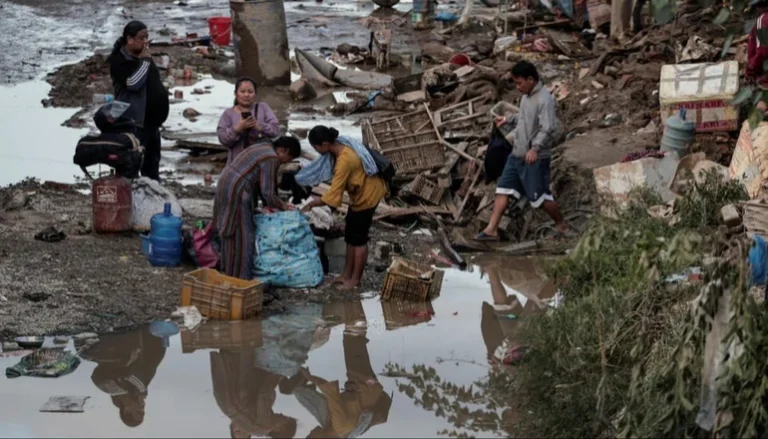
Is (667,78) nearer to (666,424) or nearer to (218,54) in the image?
(666,424)

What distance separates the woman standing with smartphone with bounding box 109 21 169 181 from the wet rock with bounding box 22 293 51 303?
237 cm

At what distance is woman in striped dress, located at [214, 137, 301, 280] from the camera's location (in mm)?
9742

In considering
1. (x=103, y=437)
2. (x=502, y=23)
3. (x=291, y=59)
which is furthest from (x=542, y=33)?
(x=103, y=437)

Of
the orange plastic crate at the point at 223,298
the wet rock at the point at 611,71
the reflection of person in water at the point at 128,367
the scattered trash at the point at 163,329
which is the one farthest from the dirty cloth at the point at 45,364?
the wet rock at the point at 611,71

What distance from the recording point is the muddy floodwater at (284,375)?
25.3 ft

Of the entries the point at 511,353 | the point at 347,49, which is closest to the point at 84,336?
the point at 511,353

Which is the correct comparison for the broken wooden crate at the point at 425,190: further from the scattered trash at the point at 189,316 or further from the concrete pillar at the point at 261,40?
the concrete pillar at the point at 261,40

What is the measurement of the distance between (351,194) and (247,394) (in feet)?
7.62

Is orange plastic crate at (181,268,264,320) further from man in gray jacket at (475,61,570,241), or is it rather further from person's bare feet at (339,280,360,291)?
man in gray jacket at (475,61,570,241)

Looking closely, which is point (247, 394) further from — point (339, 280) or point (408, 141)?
point (408, 141)

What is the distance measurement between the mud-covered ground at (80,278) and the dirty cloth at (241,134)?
1065 mm

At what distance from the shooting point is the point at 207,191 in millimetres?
13094

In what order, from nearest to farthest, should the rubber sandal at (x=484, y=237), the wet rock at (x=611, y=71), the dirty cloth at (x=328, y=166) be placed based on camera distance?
the dirty cloth at (x=328, y=166) → the rubber sandal at (x=484, y=237) → the wet rock at (x=611, y=71)

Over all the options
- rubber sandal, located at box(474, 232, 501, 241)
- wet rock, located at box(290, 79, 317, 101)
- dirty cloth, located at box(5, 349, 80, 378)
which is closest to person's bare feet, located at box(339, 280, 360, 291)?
rubber sandal, located at box(474, 232, 501, 241)
